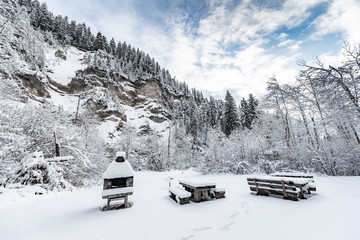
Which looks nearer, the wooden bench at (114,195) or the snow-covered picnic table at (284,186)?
the wooden bench at (114,195)

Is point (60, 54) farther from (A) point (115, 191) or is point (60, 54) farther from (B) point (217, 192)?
(B) point (217, 192)

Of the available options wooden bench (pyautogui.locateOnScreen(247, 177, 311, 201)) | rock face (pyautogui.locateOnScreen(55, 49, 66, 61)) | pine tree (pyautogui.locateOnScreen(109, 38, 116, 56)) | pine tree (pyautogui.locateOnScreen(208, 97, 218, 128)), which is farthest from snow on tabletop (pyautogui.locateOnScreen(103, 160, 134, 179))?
pine tree (pyautogui.locateOnScreen(109, 38, 116, 56))

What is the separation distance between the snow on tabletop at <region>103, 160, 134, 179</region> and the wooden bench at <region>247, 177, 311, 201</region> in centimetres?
555

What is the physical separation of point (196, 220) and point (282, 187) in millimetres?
3955

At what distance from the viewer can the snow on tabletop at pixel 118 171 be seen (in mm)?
4931

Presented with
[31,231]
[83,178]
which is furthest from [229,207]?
[83,178]

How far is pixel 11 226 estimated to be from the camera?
3.67 metres

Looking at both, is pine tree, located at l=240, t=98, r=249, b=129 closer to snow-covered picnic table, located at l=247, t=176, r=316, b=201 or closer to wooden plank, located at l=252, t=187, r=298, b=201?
snow-covered picnic table, located at l=247, t=176, r=316, b=201

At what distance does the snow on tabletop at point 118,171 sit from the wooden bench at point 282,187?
555cm

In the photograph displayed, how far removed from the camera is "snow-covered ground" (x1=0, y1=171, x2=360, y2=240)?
3.03 m

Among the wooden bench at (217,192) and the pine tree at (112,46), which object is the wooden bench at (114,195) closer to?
the wooden bench at (217,192)

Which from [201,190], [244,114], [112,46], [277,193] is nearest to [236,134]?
[277,193]

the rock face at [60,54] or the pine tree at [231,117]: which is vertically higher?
the rock face at [60,54]

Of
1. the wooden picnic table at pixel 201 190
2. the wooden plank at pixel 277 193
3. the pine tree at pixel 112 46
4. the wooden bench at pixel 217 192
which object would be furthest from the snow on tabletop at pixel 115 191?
the pine tree at pixel 112 46
